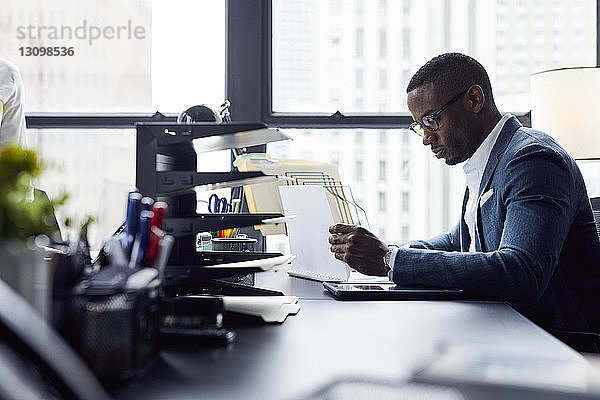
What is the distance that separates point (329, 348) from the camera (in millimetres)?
886

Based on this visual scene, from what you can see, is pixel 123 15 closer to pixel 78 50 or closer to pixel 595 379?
pixel 78 50

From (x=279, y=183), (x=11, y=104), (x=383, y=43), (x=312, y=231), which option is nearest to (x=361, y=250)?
(x=312, y=231)

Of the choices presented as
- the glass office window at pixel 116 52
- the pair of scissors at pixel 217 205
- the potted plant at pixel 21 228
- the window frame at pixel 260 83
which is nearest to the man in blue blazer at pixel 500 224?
the pair of scissors at pixel 217 205

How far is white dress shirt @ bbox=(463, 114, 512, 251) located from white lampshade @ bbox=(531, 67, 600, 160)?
1.06 metres

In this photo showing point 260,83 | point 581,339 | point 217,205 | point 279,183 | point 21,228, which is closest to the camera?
point 21,228

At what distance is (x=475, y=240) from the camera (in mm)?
1755

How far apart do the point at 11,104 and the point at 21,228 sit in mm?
1875

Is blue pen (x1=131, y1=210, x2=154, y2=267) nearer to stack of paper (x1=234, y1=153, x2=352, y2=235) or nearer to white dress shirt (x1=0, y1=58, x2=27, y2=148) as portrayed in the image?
stack of paper (x1=234, y1=153, x2=352, y2=235)

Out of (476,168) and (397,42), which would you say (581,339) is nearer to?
(476,168)

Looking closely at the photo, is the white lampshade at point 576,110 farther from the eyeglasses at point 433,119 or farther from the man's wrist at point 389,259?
the man's wrist at point 389,259

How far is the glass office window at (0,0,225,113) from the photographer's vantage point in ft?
10.3

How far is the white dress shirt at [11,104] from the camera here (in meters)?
2.22

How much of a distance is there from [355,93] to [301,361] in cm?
251

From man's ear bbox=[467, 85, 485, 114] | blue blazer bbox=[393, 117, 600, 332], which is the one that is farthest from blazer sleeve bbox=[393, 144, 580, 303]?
man's ear bbox=[467, 85, 485, 114]
